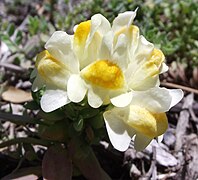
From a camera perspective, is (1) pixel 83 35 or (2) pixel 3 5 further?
(2) pixel 3 5

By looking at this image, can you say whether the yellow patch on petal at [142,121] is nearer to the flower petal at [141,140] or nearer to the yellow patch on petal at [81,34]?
the flower petal at [141,140]

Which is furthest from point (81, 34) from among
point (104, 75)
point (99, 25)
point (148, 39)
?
point (148, 39)

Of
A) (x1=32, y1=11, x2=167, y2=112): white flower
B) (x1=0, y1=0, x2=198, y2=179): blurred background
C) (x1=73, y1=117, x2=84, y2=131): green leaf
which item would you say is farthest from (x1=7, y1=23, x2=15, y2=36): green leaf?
(x1=73, y1=117, x2=84, y2=131): green leaf

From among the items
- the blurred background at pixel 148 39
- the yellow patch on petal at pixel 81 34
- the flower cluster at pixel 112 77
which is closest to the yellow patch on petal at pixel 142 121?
the flower cluster at pixel 112 77

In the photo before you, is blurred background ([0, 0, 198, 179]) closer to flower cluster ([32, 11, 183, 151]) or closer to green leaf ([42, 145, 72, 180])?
green leaf ([42, 145, 72, 180])

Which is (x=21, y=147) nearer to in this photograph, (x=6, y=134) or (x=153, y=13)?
(x=6, y=134)

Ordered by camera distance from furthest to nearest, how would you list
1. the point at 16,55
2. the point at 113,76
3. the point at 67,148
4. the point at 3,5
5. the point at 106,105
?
the point at 3,5 → the point at 16,55 → the point at 67,148 → the point at 106,105 → the point at 113,76

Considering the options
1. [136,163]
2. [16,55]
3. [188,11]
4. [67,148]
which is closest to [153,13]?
[188,11]

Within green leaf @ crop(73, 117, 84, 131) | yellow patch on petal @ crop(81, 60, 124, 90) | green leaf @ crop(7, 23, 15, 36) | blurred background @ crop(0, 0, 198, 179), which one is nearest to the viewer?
yellow patch on petal @ crop(81, 60, 124, 90)
